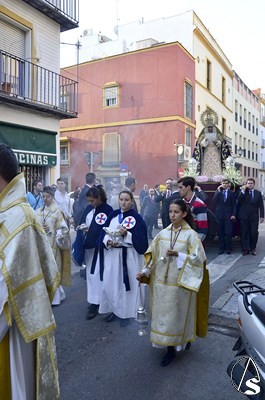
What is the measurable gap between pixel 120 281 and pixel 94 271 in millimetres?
574

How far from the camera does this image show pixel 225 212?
8891mm

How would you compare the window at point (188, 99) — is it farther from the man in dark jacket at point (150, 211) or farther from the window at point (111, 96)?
the man in dark jacket at point (150, 211)

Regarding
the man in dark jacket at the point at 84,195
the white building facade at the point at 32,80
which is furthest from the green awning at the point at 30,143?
the man in dark jacket at the point at 84,195

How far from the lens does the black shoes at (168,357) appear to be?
3592 mm

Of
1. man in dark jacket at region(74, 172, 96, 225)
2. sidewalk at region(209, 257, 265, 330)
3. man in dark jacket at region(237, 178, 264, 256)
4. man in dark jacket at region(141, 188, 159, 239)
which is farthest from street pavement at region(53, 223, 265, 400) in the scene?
man in dark jacket at region(141, 188, 159, 239)

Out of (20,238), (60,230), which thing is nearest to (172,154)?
(60,230)

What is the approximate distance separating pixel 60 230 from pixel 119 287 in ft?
4.56

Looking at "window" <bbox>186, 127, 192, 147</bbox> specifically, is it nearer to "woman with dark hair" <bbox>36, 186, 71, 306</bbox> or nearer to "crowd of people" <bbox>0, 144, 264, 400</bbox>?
"crowd of people" <bbox>0, 144, 264, 400</bbox>

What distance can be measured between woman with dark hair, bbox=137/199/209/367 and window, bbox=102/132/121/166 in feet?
60.5

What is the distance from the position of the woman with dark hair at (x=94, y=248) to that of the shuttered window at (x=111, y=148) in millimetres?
16914

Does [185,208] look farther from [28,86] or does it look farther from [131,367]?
[28,86]

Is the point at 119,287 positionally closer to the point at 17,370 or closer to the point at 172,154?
the point at 17,370

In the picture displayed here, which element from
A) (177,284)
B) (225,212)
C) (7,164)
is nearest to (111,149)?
(225,212)

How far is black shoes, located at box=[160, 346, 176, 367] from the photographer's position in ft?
11.8
